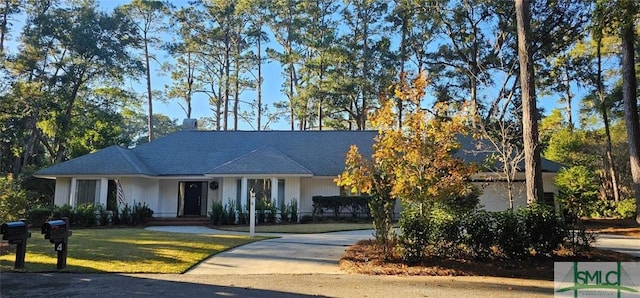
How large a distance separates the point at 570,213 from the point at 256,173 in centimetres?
1297

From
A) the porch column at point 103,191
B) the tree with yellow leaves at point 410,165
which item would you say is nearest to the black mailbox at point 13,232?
the tree with yellow leaves at point 410,165

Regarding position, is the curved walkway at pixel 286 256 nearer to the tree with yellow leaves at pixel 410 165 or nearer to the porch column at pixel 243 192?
the tree with yellow leaves at pixel 410 165

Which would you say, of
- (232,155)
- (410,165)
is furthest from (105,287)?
(232,155)

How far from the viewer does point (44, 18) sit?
28.6 m

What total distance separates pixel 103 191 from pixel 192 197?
166 inches

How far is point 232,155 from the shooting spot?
74.3 feet

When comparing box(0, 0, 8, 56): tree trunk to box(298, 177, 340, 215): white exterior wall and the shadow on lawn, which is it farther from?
the shadow on lawn

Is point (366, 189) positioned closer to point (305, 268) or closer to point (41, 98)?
point (305, 268)

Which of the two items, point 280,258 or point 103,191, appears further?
point 103,191

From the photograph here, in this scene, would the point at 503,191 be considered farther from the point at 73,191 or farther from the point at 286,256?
the point at 73,191

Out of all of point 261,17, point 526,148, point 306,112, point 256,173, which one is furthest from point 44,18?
point 526,148

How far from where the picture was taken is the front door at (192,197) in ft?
70.6

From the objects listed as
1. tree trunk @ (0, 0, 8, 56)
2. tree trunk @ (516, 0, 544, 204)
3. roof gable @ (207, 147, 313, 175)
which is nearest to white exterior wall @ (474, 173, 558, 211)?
roof gable @ (207, 147, 313, 175)

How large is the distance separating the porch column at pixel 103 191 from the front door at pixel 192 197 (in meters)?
3.76
